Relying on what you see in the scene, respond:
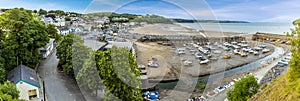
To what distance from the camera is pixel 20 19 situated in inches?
539

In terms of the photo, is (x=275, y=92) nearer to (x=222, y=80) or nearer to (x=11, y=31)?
(x=222, y=80)

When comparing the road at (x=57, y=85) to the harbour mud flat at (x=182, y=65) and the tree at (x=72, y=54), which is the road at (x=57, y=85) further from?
the harbour mud flat at (x=182, y=65)

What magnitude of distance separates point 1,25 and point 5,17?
0.52 meters

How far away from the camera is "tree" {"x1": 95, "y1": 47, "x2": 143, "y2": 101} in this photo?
880cm

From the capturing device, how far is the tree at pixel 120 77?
28.9 ft

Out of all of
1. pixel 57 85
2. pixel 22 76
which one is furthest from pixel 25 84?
pixel 57 85

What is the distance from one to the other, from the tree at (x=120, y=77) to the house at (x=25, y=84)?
419cm

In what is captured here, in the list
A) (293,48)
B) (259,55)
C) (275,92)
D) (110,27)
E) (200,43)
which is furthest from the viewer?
(110,27)

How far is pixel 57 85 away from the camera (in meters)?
12.8

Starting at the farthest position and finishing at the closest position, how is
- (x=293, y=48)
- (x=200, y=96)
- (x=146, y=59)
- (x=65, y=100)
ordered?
(x=146, y=59)
(x=200, y=96)
(x=65, y=100)
(x=293, y=48)

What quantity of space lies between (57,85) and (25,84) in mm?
2011

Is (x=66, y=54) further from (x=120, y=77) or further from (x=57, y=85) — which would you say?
(x=120, y=77)

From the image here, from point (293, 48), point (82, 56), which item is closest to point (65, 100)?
point (82, 56)

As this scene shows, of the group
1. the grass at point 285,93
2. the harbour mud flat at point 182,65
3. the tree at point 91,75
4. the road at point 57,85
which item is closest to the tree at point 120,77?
the tree at point 91,75
